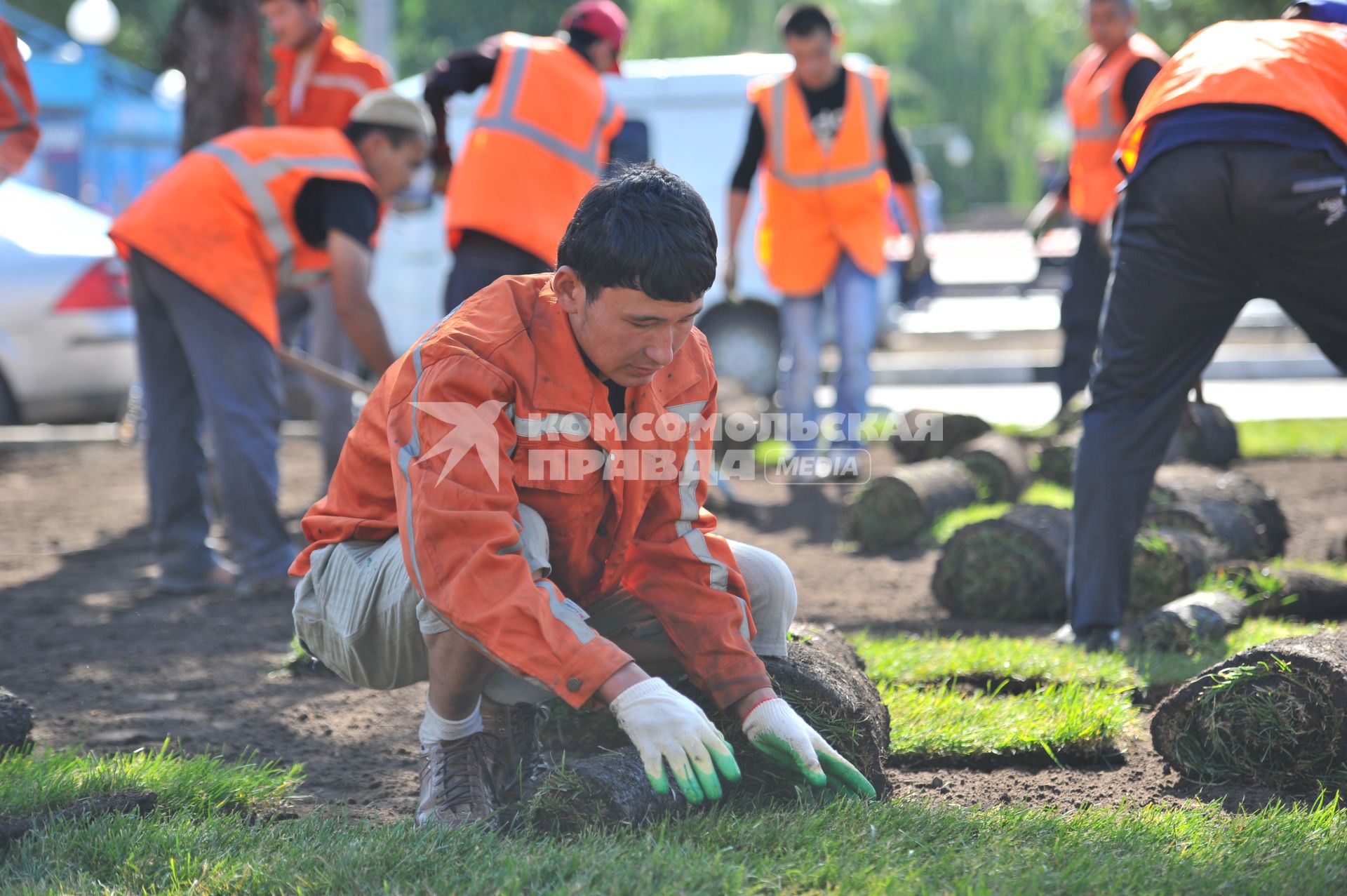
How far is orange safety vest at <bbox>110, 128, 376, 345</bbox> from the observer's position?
4.55 meters

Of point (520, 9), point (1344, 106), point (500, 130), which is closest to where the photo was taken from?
point (1344, 106)

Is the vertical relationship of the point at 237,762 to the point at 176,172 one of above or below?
below

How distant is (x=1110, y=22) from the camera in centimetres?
671

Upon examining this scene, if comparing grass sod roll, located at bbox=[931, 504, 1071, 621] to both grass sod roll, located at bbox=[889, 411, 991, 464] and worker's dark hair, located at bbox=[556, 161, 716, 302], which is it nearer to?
worker's dark hair, located at bbox=[556, 161, 716, 302]

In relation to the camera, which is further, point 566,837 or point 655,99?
point 655,99

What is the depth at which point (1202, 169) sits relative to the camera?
3.30 meters

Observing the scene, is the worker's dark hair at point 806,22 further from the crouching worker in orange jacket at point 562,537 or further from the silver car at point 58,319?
the crouching worker in orange jacket at point 562,537

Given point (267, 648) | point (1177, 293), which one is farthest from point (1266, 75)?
point (267, 648)

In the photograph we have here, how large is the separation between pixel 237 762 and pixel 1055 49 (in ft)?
127

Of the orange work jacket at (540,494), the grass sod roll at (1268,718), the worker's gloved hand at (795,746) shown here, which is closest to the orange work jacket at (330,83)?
the orange work jacket at (540,494)

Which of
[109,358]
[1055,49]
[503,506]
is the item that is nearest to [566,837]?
[503,506]

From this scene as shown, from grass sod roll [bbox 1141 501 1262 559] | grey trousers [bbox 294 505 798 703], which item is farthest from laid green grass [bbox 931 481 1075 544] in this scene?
grey trousers [bbox 294 505 798 703]

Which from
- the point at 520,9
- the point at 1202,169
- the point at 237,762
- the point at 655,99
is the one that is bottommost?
the point at 237,762

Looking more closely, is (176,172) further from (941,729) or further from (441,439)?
(941,729)
